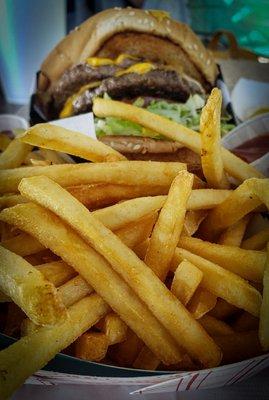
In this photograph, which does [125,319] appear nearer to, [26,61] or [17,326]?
[17,326]

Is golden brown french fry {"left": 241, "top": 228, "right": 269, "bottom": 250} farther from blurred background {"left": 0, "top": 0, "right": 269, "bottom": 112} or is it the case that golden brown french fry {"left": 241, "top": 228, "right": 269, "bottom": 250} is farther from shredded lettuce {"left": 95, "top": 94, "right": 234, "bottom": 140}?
blurred background {"left": 0, "top": 0, "right": 269, "bottom": 112}

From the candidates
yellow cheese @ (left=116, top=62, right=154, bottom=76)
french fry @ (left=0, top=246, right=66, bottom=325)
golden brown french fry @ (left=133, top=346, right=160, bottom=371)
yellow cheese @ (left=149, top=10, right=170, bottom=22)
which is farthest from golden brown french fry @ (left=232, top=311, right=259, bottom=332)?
yellow cheese @ (left=149, top=10, right=170, bottom=22)

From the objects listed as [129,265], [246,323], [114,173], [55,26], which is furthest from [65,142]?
[55,26]

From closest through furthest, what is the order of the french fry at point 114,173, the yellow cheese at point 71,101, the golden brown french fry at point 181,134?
the french fry at point 114,173, the golden brown french fry at point 181,134, the yellow cheese at point 71,101

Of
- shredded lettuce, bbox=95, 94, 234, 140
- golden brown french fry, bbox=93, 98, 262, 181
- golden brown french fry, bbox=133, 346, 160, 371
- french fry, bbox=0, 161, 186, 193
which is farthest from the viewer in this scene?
shredded lettuce, bbox=95, 94, 234, 140

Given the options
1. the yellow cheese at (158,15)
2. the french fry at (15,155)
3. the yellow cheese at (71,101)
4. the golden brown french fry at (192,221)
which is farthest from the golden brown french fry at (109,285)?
the yellow cheese at (158,15)

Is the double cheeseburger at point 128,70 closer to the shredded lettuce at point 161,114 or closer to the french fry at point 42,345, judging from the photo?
the shredded lettuce at point 161,114
